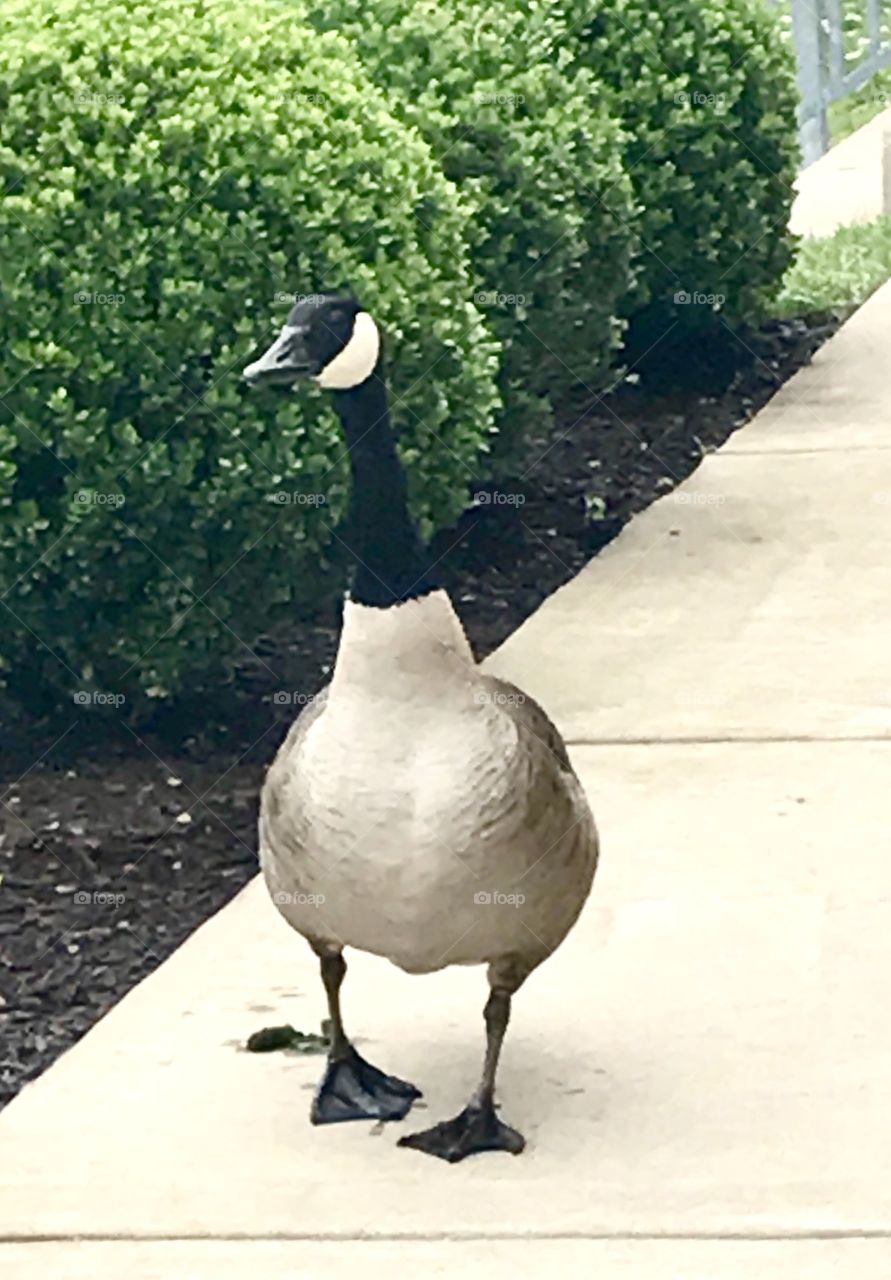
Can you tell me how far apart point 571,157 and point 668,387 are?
2.32 meters

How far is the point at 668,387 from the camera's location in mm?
11492

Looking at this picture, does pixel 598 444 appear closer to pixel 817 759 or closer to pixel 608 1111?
pixel 817 759
